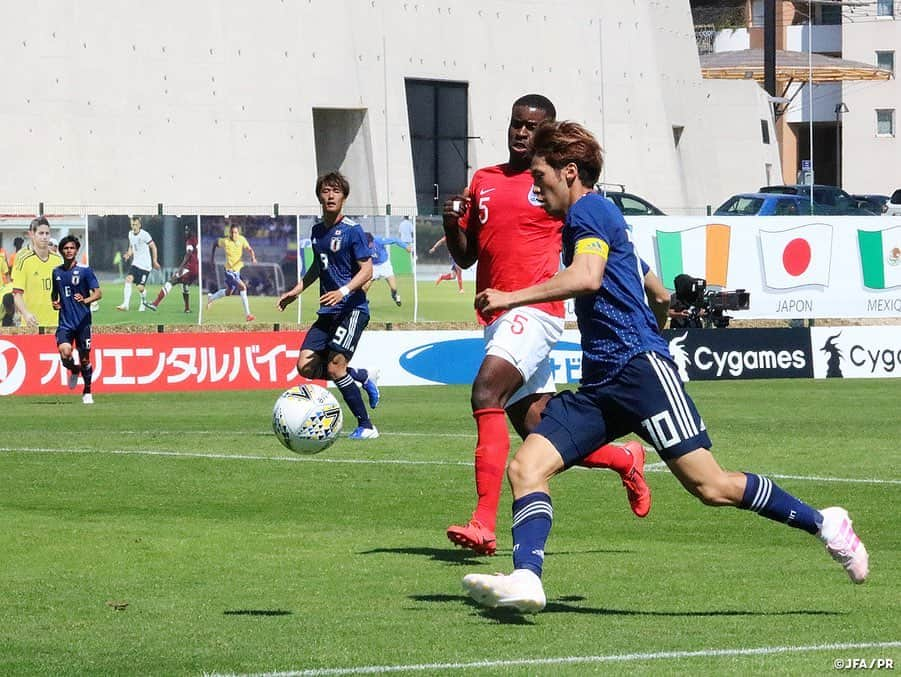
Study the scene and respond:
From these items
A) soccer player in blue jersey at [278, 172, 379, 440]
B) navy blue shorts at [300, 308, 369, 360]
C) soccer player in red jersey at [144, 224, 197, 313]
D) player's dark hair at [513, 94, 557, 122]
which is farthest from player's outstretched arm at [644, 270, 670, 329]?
soccer player in red jersey at [144, 224, 197, 313]

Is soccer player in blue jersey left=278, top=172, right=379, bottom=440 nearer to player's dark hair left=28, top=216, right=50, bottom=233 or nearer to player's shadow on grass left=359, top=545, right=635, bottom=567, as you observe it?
player's shadow on grass left=359, top=545, right=635, bottom=567

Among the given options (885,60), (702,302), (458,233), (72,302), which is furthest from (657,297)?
(885,60)

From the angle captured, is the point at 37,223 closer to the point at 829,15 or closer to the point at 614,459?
the point at 614,459

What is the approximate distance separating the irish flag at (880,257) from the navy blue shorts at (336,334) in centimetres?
1739

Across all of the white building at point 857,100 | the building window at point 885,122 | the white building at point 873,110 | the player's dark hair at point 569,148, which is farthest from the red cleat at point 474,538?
the building window at point 885,122

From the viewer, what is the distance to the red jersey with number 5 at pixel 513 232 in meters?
9.46

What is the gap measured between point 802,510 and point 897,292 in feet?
80.9

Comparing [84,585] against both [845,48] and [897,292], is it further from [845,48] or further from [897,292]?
[845,48]

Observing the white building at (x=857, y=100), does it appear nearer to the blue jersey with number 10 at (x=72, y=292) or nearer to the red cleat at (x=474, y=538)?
the blue jersey with number 10 at (x=72, y=292)

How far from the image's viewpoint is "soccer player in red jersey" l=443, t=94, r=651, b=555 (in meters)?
8.91

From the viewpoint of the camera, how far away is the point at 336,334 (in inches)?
612

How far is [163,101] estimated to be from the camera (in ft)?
129

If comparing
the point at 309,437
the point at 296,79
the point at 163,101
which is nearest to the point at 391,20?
the point at 296,79

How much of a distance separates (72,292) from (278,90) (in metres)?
19.4
